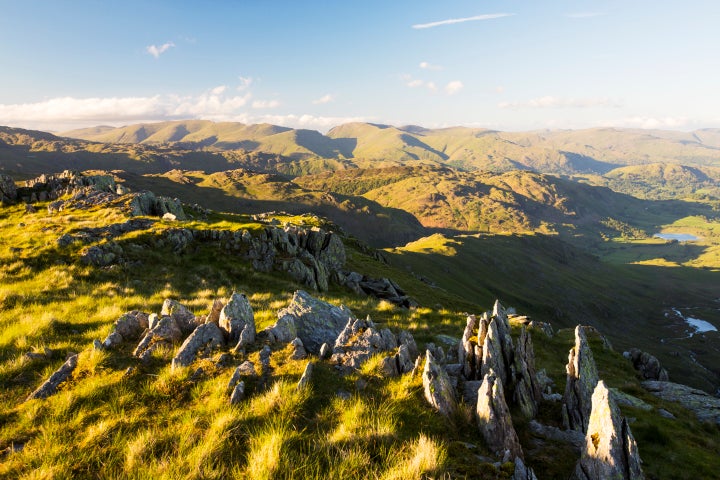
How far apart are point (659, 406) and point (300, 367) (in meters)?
20.6

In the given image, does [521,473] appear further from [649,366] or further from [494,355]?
[649,366]

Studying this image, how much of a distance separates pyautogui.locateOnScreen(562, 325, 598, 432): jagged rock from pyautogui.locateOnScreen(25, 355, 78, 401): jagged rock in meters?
14.8

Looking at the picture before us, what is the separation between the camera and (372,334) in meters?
12.1

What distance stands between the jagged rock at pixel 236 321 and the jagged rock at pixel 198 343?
356 millimetres

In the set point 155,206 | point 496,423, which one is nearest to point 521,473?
point 496,423

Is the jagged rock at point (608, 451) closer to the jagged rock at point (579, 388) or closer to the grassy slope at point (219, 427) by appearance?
the grassy slope at point (219, 427)

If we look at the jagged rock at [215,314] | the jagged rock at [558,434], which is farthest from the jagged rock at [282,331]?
the jagged rock at [558,434]

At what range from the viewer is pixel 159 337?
11.2 meters

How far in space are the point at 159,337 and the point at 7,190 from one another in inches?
2242

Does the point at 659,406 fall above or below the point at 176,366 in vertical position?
below

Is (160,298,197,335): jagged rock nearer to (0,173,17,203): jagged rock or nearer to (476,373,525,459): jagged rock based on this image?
(476,373,525,459): jagged rock

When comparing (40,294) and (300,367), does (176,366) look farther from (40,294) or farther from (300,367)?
(40,294)

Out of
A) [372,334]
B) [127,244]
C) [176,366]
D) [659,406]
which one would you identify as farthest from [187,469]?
[127,244]

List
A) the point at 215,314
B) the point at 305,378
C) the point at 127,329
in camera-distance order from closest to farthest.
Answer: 1. the point at 305,378
2. the point at 127,329
3. the point at 215,314
